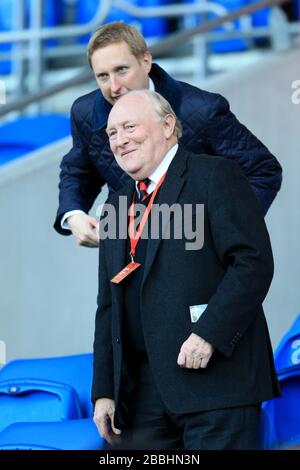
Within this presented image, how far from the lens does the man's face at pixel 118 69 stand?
3.22 meters

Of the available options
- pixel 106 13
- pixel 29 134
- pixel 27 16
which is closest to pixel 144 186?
pixel 29 134

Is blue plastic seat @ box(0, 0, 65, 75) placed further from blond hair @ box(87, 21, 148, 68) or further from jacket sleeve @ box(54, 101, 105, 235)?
blond hair @ box(87, 21, 148, 68)

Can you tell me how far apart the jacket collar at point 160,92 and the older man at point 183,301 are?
320 millimetres

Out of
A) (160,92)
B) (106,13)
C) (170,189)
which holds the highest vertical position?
(106,13)

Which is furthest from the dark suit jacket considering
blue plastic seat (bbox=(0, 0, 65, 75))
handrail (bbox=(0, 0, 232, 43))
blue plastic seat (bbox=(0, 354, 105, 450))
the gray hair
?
blue plastic seat (bbox=(0, 0, 65, 75))

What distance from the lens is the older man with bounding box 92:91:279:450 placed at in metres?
2.79

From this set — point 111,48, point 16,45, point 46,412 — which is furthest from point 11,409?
point 16,45

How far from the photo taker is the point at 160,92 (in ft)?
10.8

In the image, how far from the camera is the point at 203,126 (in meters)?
3.30

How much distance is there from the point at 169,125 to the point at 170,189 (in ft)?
0.57

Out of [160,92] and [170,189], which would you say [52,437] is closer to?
[170,189]

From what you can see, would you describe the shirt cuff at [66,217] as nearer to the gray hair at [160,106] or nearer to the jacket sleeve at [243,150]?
Answer: the jacket sleeve at [243,150]

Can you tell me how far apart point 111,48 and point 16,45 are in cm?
332
